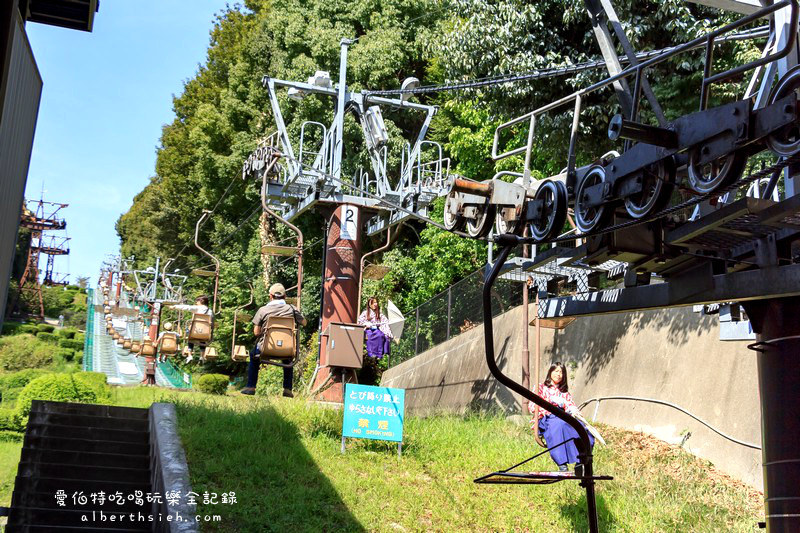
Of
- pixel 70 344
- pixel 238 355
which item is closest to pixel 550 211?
pixel 238 355

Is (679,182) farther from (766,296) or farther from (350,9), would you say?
(350,9)

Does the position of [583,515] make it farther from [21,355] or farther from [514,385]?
[21,355]

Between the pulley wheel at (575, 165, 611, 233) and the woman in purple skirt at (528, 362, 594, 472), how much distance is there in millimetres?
3097

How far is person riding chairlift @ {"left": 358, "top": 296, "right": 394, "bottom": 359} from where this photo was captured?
1752 cm

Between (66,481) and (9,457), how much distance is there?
36.3 feet

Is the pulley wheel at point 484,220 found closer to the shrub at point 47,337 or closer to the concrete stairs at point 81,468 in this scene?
the concrete stairs at point 81,468

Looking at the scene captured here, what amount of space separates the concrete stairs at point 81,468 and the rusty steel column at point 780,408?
6801mm

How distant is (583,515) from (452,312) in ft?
38.5

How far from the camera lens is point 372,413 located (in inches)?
433

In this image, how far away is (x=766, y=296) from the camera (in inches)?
203

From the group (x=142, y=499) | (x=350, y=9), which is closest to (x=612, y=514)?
(x=142, y=499)

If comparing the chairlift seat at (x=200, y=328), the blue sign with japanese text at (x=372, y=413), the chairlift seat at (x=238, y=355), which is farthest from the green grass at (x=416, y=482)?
the chairlift seat at (x=200, y=328)

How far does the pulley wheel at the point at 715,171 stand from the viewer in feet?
15.8

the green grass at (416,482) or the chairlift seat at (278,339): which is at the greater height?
Answer: the chairlift seat at (278,339)
